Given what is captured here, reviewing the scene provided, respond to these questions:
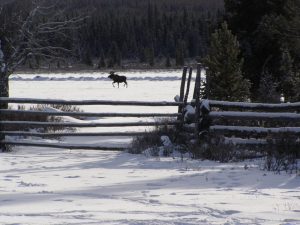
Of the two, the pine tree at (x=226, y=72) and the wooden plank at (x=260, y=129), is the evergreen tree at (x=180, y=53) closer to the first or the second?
the pine tree at (x=226, y=72)

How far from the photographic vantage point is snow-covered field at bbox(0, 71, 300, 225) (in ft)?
20.9

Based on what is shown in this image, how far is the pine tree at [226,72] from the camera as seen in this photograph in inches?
726

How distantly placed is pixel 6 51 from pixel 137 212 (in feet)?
45.5

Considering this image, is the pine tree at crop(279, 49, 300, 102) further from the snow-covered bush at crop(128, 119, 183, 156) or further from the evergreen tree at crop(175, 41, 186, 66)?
the evergreen tree at crop(175, 41, 186, 66)

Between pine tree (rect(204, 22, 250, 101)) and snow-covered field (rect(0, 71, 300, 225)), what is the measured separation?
25.8 feet

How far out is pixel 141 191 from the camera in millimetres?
7879

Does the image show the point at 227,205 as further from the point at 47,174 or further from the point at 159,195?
the point at 47,174

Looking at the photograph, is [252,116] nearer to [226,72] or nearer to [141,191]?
[141,191]

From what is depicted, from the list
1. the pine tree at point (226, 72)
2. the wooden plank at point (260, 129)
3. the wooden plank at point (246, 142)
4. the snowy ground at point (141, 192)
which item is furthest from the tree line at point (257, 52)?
the snowy ground at point (141, 192)

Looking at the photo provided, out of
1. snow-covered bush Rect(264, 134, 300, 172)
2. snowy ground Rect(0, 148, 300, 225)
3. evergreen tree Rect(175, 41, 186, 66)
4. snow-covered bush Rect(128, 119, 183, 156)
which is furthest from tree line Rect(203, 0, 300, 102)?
evergreen tree Rect(175, 41, 186, 66)

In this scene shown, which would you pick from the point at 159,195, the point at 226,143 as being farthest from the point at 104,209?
the point at 226,143

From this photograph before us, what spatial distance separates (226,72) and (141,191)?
11.4 metres

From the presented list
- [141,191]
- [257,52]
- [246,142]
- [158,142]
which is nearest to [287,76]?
[257,52]

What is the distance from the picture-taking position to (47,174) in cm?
923
